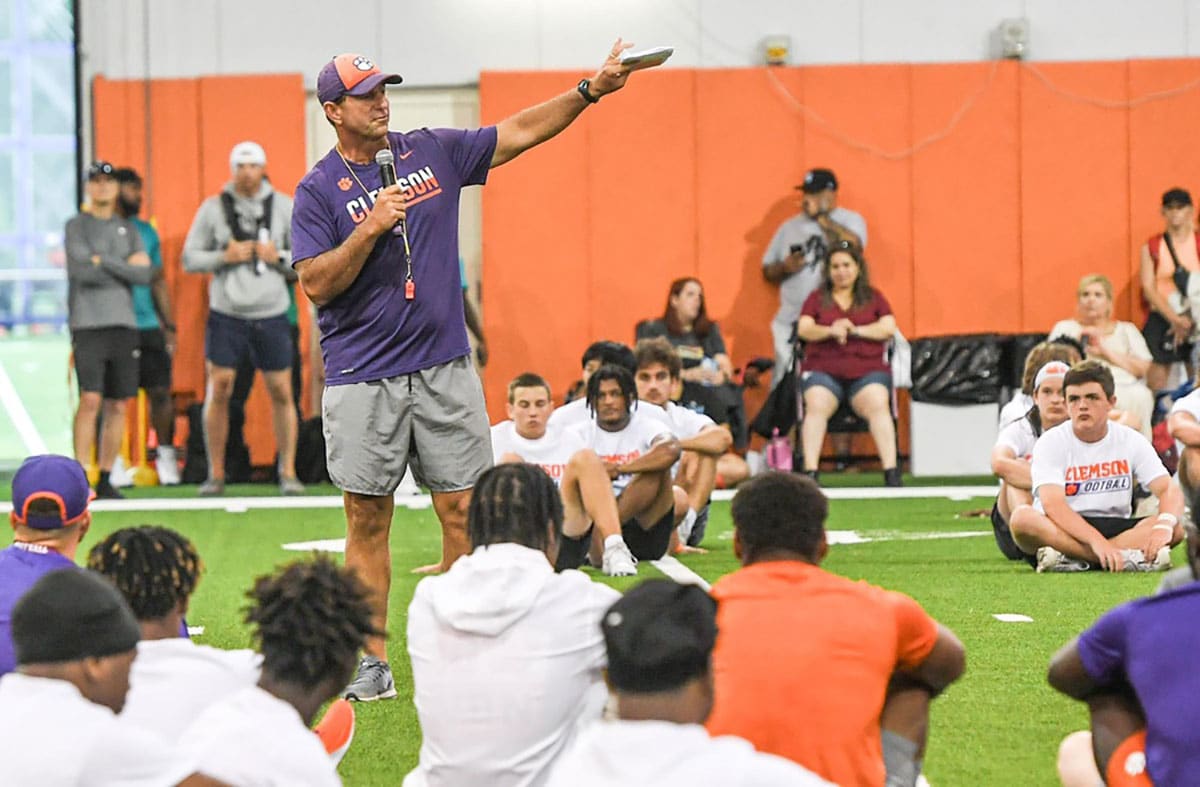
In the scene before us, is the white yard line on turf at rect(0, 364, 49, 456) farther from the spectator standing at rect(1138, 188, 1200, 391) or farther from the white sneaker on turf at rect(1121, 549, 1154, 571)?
the white sneaker on turf at rect(1121, 549, 1154, 571)

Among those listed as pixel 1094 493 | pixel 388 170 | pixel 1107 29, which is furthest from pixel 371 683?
pixel 1107 29

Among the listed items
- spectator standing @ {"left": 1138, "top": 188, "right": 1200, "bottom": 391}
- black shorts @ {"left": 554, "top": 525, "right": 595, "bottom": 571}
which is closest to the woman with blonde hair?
spectator standing @ {"left": 1138, "top": 188, "right": 1200, "bottom": 391}

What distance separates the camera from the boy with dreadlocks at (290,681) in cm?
262

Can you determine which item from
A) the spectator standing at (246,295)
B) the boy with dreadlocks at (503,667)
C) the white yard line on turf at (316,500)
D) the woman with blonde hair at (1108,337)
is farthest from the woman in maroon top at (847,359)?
the boy with dreadlocks at (503,667)

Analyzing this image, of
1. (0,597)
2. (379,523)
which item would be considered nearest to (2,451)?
(379,523)

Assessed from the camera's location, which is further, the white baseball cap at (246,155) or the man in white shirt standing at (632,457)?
the white baseball cap at (246,155)

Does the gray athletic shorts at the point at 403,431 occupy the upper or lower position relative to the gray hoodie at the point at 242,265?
lower

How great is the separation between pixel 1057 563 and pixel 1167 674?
458 cm

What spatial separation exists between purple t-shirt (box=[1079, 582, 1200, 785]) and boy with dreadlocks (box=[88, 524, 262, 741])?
1.54 meters

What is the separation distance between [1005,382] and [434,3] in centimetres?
554

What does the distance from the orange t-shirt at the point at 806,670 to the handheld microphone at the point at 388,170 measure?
7.00ft

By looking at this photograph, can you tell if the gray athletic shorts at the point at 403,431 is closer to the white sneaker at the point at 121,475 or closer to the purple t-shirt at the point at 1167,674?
the purple t-shirt at the point at 1167,674

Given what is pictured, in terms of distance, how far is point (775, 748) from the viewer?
3166mm

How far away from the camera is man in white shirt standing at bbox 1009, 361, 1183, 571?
7.22 m
